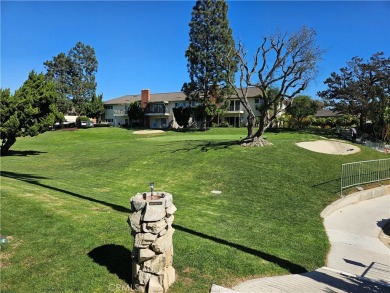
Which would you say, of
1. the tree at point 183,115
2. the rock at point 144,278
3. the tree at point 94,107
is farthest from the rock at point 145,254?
the tree at point 94,107

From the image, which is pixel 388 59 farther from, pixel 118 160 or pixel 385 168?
pixel 118 160

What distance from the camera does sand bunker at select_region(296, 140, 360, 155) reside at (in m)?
20.4

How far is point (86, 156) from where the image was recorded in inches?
934

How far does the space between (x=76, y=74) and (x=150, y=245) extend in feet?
212

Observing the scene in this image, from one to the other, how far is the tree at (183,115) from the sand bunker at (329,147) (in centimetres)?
2948

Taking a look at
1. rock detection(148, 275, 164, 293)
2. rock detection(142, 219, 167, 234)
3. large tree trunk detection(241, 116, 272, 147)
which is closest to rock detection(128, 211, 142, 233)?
rock detection(142, 219, 167, 234)

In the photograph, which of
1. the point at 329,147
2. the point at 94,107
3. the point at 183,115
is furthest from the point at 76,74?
the point at 329,147

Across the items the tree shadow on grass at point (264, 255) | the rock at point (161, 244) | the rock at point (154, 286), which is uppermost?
the rock at point (161, 244)

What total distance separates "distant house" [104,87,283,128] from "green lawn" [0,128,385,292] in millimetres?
32177

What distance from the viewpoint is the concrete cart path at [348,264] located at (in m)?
5.84

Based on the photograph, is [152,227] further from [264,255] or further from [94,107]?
[94,107]

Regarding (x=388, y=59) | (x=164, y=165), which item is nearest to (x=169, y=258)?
(x=164, y=165)

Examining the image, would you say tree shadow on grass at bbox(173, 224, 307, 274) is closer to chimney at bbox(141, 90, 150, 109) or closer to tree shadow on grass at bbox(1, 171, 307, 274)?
tree shadow on grass at bbox(1, 171, 307, 274)

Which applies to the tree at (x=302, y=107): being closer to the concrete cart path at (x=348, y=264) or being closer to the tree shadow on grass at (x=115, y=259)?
the concrete cart path at (x=348, y=264)
